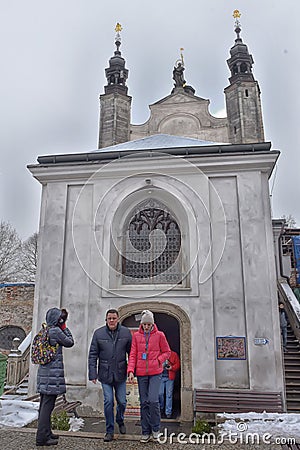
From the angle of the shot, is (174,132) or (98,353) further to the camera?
(174,132)

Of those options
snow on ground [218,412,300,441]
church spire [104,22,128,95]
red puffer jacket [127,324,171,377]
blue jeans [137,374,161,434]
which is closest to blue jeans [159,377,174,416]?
snow on ground [218,412,300,441]

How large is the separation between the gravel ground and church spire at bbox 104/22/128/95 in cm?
2913

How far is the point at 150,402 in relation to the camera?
16.3 feet

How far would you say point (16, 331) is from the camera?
16.2 meters

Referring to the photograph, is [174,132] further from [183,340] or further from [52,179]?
[183,340]

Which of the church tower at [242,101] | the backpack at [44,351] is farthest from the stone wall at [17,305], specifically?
the church tower at [242,101]

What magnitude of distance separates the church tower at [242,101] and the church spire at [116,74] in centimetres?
836

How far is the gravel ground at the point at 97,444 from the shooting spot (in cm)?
477

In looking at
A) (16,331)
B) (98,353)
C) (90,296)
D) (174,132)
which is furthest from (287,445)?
(174,132)

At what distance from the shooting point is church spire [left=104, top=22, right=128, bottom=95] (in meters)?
31.4

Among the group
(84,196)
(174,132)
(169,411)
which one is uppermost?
(174,132)

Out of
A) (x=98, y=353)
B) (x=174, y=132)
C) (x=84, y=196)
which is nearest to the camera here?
(x=98, y=353)

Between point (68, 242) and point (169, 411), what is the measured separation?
465 centimetres

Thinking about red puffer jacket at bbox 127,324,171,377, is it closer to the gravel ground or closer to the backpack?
the gravel ground
